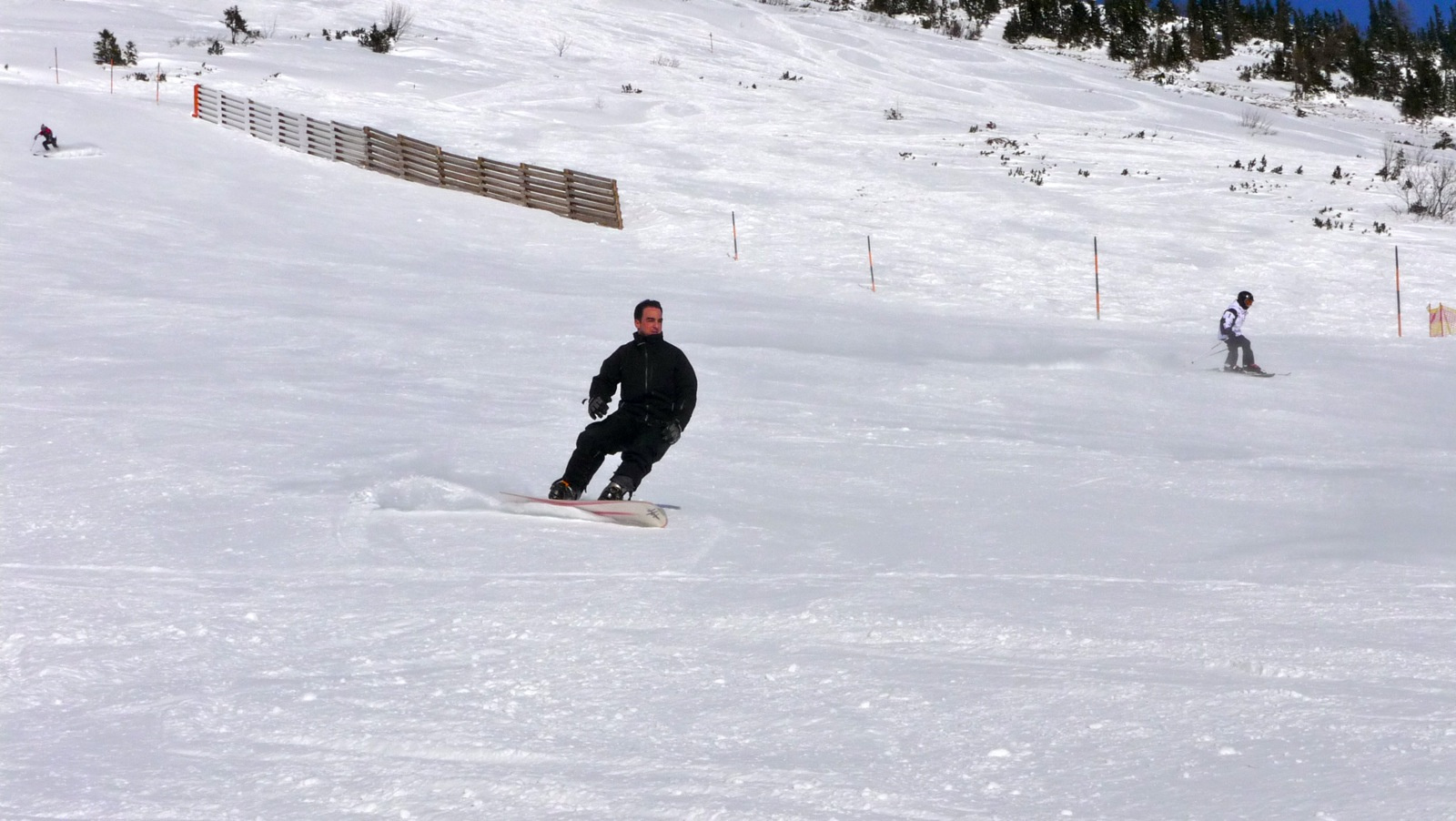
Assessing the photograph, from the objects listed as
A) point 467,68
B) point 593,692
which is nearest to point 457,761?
point 593,692

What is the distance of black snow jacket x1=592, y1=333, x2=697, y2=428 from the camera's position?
7.27m

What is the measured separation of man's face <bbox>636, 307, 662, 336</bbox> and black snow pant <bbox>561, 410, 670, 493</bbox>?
0.48 meters

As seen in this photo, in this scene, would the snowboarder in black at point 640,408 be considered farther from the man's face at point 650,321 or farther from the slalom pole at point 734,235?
the slalom pole at point 734,235

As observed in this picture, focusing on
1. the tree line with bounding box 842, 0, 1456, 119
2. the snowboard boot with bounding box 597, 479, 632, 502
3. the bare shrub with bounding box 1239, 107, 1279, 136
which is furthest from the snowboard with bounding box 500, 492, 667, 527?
the tree line with bounding box 842, 0, 1456, 119

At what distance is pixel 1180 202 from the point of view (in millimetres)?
29500

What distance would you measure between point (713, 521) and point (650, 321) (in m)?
1.23

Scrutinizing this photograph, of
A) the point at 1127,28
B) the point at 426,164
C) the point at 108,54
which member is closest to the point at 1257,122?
the point at 426,164

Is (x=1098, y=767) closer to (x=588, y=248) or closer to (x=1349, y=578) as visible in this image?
(x=1349, y=578)

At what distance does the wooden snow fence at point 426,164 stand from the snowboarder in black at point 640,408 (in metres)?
19.4

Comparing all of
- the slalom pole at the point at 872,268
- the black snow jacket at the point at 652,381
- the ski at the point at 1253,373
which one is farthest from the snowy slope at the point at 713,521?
the black snow jacket at the point at 652,381

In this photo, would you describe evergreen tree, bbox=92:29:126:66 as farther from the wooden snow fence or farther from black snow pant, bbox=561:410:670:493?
black snow pant, bbox=561:410:670:493

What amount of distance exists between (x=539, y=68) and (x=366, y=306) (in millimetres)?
28772

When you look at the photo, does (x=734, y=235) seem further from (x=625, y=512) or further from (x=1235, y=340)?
(x=625, y=512)

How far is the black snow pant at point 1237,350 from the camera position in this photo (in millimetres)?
15438
